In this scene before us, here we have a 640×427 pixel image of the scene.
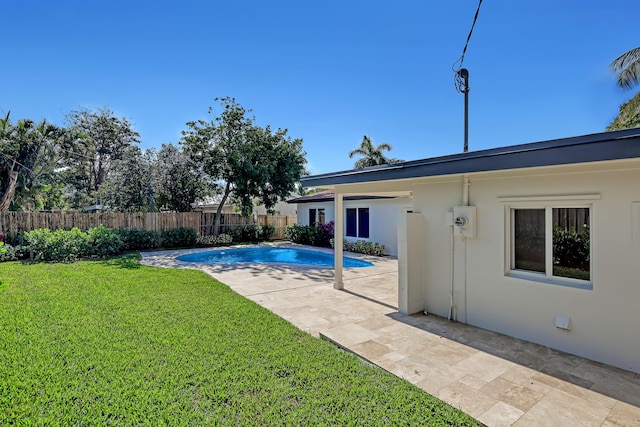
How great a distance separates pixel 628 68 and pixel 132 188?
29377 mm

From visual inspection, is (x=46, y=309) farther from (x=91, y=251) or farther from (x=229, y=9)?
(x=229, y=9)

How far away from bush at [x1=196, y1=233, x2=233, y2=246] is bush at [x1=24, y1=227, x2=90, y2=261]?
754 centimetres

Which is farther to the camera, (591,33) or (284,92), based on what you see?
(284,92)

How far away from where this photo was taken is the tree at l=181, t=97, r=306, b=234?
20594 millimetres

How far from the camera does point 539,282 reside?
516 cm

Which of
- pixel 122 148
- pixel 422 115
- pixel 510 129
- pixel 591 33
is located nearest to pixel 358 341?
pixel 591 33

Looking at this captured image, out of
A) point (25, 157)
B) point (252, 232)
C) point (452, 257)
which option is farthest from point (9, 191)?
point (452, 257)

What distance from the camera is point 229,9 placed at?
10.8m

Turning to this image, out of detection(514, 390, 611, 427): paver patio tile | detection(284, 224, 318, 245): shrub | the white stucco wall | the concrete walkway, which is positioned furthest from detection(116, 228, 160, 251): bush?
detection(514, 390, 611, 427): paver patio tile

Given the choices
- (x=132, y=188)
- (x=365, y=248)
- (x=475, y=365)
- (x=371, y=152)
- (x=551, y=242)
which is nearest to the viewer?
(x=475, y=365)

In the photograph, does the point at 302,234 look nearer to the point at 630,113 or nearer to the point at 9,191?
the point at 9,191

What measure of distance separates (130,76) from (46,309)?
1161 centimetres

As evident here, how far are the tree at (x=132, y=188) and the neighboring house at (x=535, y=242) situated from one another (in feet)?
61.3

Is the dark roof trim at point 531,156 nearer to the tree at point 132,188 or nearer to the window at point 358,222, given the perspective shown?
the window at point 358,222
